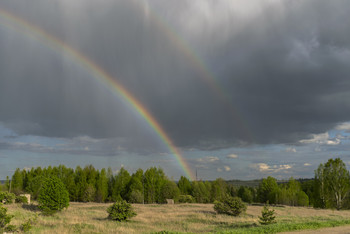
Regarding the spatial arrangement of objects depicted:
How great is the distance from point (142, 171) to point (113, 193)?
10535mm

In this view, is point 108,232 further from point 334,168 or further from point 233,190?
point 233,190

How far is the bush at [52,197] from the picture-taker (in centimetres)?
3312

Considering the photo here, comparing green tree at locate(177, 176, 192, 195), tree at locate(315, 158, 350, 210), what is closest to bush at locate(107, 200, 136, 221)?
tree at locate(315, 158, 350, 210)

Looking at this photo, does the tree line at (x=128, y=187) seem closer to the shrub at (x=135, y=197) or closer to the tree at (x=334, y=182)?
the shrub at (x=135, y=197)

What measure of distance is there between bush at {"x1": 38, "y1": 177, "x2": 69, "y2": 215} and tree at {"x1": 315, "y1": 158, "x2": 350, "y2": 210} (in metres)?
47.5

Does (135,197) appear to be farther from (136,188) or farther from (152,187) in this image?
(152,187)

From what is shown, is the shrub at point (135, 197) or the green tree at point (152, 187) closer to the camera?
the shrub at point (135, 197)

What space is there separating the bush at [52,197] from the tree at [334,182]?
4748cm

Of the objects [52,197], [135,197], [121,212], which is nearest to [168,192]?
[135,197]

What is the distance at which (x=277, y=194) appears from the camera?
80.8 m

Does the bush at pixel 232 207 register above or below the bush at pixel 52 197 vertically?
below

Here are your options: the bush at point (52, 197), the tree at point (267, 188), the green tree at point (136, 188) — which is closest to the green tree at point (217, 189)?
the tree at point (267, 188)

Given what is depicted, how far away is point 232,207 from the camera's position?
111 feet

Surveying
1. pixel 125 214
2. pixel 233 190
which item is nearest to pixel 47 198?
pixel 125 214
